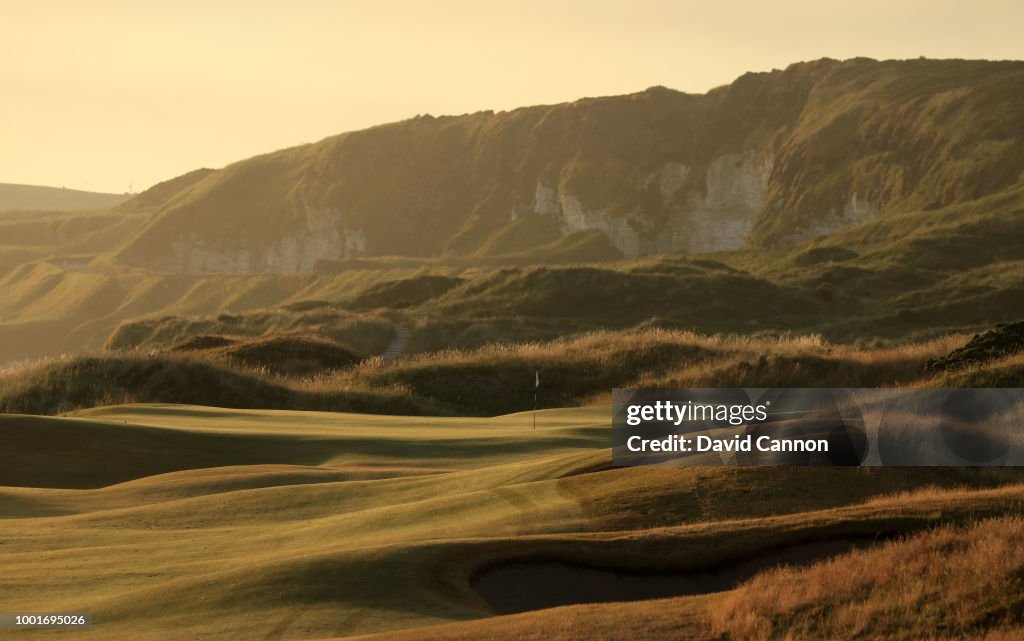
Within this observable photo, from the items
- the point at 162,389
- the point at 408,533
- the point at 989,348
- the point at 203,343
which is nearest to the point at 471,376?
the point at 162,389

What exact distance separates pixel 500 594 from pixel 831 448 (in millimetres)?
6769

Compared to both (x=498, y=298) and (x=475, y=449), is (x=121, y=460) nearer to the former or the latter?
(x=475, y=449)

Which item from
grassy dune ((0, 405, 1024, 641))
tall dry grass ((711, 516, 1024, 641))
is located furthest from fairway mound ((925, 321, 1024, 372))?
tall dry grass ((711, 516, 1024, 641))

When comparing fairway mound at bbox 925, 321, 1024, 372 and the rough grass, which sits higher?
fairway mound at bbox 925, 321, 1024, 372

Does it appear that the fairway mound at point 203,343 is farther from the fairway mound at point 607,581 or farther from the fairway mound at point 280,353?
the fairway mound at point 607,581

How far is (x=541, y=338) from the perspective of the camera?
289 feet

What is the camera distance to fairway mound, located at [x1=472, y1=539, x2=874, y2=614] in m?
16.6

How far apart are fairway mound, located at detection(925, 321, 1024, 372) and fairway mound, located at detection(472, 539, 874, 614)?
19.5 metres

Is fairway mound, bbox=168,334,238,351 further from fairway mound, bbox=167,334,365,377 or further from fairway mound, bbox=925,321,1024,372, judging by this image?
fairway mound, bbox=925,321,1024,372

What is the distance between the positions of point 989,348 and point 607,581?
24.0m

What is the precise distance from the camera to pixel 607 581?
17000mm

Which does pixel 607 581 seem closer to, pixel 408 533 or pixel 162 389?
pixel 408 533

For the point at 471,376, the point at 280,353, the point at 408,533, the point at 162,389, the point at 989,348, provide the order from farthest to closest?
the point at 280,353
the point at 471,376
the point at 162,389
the point at 989,348
the point at 408,533

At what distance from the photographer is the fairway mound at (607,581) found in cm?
1661
